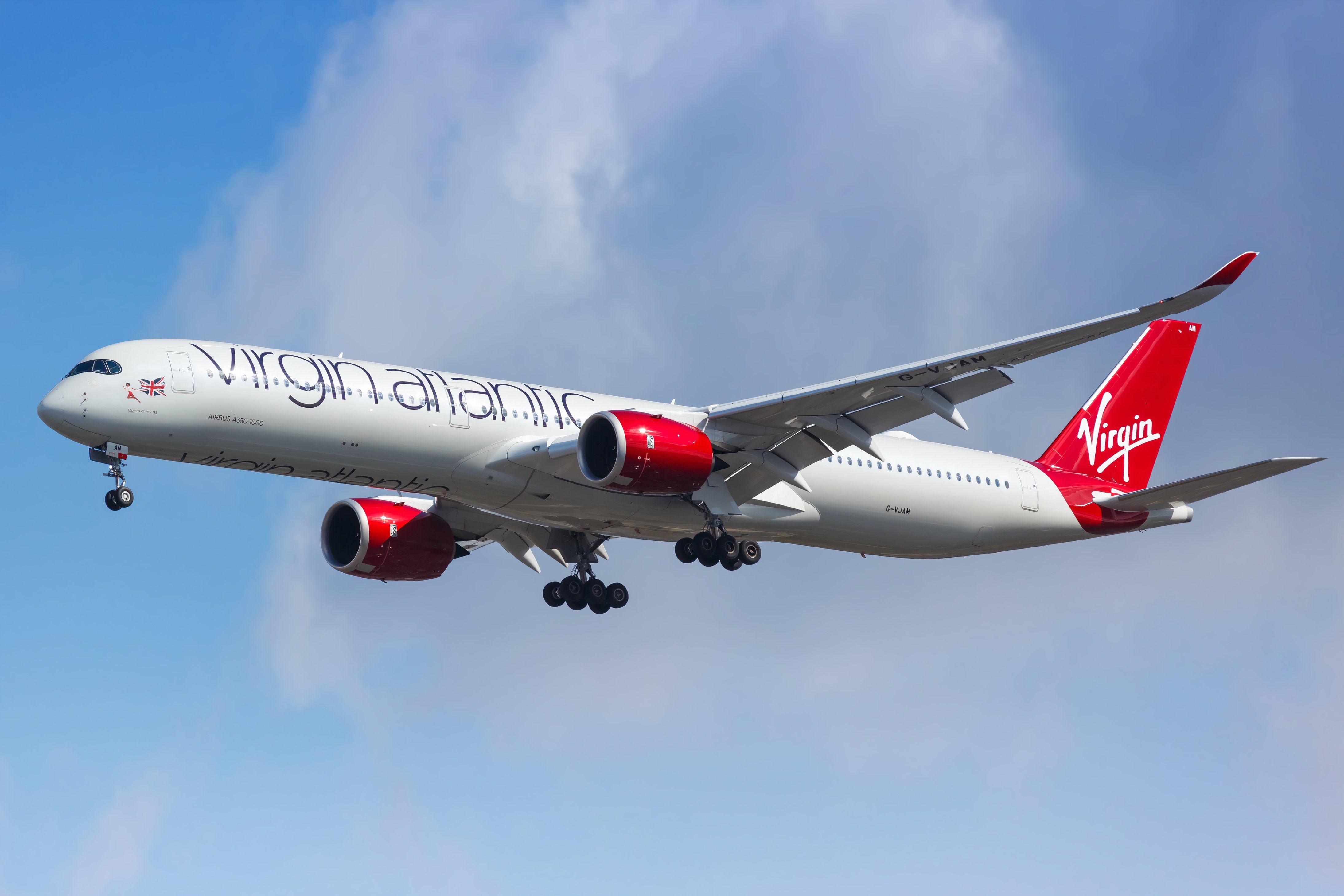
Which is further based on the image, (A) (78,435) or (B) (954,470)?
(B) (954,470)

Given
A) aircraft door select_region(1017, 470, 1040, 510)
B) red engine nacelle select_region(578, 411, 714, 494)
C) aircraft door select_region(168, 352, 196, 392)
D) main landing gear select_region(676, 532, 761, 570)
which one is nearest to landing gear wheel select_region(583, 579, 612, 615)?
main landing gear select_region(676, 532, 761, 570)

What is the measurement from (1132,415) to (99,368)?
29629 mm

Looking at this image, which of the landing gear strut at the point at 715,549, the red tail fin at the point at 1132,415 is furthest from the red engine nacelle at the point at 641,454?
the red tail fin at the point at 1132,415

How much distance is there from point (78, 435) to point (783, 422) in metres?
15.5

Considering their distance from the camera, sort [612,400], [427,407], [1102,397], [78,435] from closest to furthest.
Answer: [78,435]
[427,407]
[612,400]
[1102,397]

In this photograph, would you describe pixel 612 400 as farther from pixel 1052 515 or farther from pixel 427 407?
pixel 1052 515

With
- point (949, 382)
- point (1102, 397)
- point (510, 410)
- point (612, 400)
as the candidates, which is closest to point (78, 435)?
point (510, 410)

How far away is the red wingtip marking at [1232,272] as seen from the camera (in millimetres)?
27266

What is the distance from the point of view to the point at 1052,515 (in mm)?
40969

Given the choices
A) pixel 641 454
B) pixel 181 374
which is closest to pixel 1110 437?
pixel 641 454

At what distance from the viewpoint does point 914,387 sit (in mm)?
32000

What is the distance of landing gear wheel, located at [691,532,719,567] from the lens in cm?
3550

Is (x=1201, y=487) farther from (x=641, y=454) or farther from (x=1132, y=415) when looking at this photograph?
(x=641, y=454)

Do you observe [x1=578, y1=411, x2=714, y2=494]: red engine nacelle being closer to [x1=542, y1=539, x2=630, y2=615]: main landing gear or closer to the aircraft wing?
the aircraft wing
